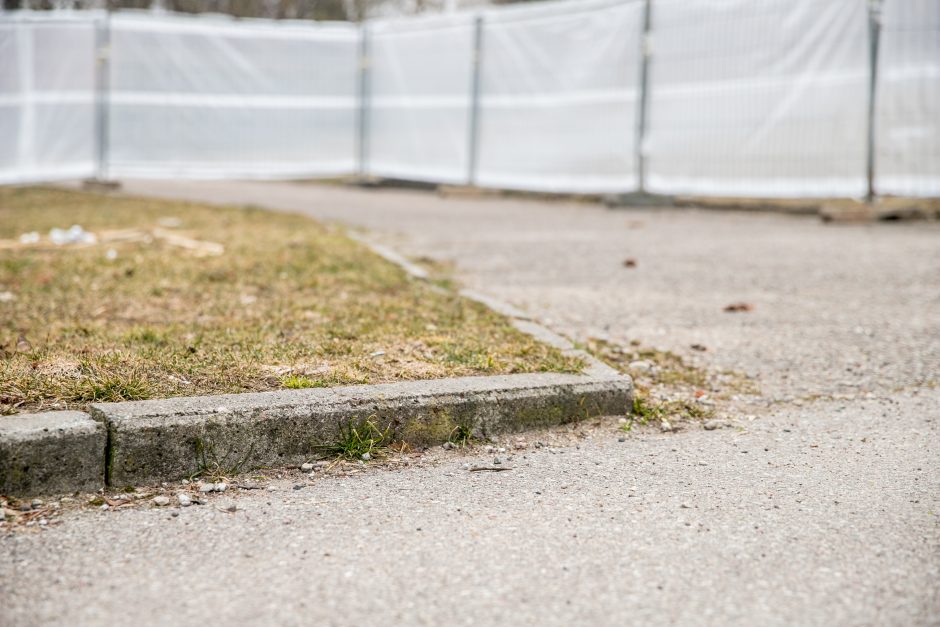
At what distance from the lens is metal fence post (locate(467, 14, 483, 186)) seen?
45.3 feet

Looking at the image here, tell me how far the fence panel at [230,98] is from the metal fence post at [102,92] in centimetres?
8

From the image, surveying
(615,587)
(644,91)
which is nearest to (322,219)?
(644,91)

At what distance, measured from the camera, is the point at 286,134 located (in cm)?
1588

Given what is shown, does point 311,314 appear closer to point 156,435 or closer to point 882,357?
point 156,435

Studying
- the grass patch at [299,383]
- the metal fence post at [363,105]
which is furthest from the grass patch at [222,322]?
the metal fence post at [363,105]

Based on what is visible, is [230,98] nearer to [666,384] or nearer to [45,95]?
[45,95]

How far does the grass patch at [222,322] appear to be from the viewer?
370cm

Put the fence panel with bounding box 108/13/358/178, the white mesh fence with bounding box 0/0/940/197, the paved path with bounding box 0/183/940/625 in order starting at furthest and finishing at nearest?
the fence panel with bounding box 108/13/358/178, the white mesh fence with bounding box 0/0/940/197, the paved path with bounding box 0/183/940/625

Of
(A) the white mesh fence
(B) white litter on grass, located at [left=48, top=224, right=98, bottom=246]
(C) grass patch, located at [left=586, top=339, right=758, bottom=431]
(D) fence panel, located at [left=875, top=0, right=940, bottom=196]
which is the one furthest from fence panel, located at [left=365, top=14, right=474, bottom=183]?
(C) grass patch, located at [left=586, top=339, right=758, bottom=431]

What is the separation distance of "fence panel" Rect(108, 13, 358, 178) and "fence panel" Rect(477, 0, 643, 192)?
3050 millimetres

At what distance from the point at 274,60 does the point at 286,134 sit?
1064mm

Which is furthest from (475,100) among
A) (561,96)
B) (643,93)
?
(643,93)

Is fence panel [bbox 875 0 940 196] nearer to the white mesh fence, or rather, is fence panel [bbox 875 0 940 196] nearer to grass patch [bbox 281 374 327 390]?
the white mesh fence

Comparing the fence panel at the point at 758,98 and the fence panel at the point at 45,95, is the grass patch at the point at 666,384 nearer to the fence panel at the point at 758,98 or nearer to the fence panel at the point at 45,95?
the fence panel at the point at 758,98
